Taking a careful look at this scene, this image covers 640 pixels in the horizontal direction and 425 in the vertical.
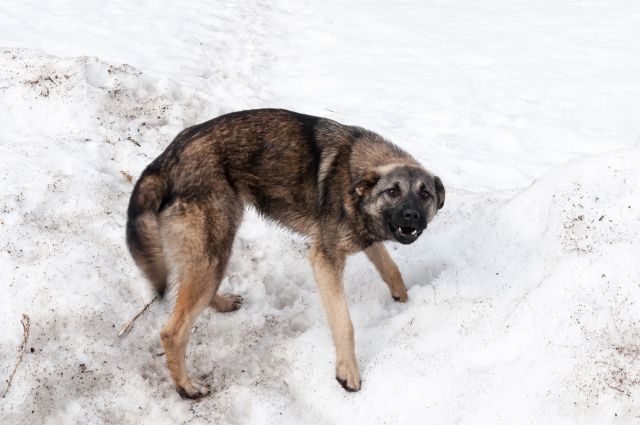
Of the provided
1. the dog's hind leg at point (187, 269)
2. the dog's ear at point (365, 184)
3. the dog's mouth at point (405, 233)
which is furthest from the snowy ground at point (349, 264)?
the dog's ear at point (365, 184)

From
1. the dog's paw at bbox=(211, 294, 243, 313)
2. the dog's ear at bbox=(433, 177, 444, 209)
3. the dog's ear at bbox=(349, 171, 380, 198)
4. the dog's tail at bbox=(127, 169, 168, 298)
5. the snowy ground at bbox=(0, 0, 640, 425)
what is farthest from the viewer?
the dog's paw at bbox=(211, 294, 243, 313)

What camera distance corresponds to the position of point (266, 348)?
498cm

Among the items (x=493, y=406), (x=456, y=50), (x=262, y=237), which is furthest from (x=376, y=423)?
(x=456, y=50)

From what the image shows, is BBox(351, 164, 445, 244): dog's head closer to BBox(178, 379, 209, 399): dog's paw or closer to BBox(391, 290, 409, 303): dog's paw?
BBox(391, 290, 409, 303): dog's paw

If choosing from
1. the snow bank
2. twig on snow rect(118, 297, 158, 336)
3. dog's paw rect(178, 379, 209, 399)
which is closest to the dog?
dog's paw rect(178, 379, 209, 399)

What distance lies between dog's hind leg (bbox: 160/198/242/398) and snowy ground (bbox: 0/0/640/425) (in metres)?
0.26

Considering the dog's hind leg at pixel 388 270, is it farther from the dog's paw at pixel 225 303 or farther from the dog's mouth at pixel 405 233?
the dog's paw at pixel 225 303

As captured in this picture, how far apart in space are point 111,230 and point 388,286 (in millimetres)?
2762

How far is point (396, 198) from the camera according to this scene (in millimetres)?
4719

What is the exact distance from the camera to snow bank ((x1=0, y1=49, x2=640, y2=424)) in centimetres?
400

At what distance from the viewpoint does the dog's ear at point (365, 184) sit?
4.77m

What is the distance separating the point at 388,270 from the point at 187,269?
1.87 metres

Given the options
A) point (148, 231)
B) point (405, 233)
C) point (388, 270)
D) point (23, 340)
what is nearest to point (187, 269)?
point (148, 231)

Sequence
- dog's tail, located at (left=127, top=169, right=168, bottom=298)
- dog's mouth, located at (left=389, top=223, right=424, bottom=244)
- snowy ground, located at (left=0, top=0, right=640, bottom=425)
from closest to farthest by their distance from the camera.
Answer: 1. snowy ground, located at (left=0, top=0, right=640, bottom=425)
2. dog's tail, located at (left=127, top=169, right=168, bottom=298)
3. dog's mouth, located at (left=389, top=223, right=424, bottom=244)
